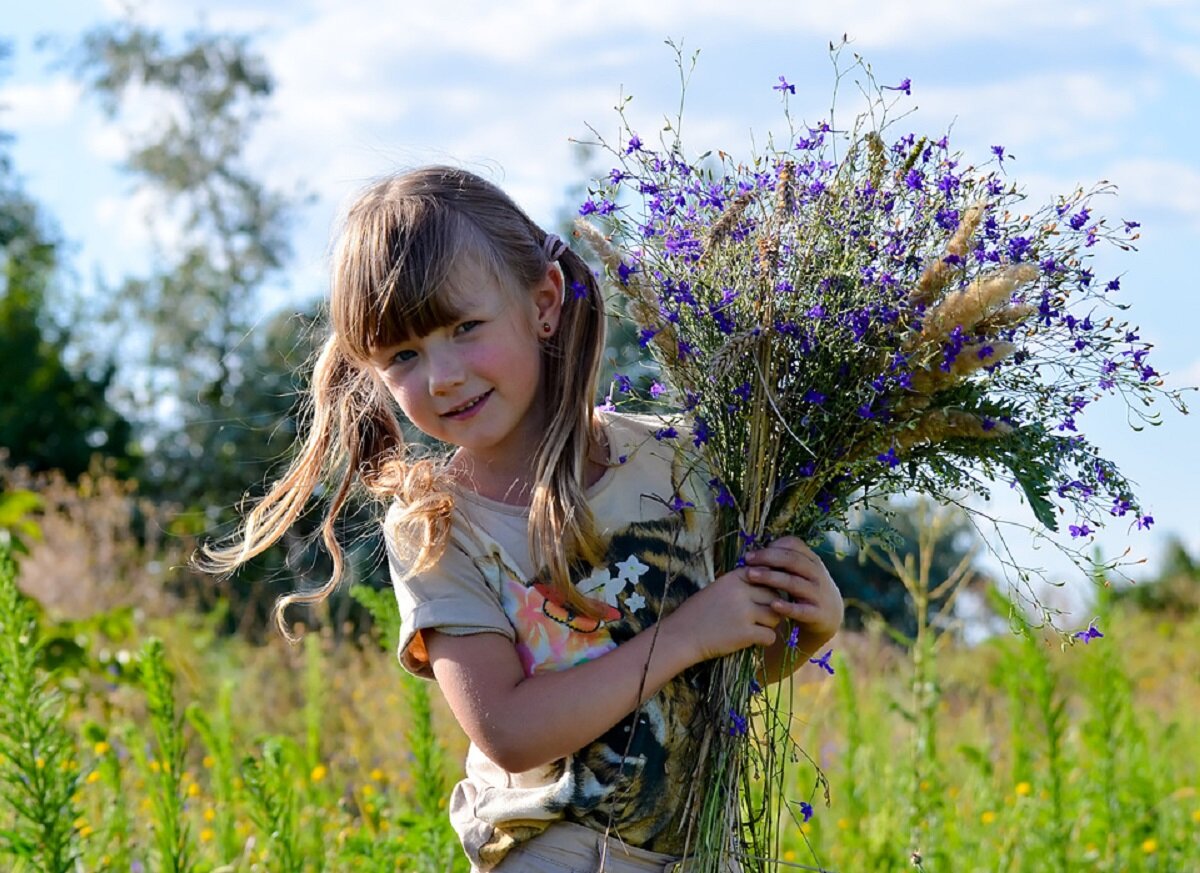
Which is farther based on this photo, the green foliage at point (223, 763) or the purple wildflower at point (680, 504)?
the green foliage at point (223, 763)

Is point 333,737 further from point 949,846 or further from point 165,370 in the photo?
point 165,370

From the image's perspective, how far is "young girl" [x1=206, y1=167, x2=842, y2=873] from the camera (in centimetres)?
230

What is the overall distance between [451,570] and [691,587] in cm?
41

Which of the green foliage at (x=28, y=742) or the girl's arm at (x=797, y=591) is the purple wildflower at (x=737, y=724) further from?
the green foliage at (x=28, y=742)

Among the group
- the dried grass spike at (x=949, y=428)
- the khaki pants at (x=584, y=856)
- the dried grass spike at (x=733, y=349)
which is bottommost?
the khaki pants at (x=584, y=856)

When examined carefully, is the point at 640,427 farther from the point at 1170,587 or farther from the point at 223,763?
the point at 1170,587

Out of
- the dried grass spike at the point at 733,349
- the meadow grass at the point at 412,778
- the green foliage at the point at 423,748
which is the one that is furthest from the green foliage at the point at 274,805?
the dried grass spike at the point at 733,349

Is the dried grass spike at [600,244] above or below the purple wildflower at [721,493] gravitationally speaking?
above

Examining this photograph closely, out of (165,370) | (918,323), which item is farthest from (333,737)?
(165,370)

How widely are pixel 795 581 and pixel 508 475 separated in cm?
57

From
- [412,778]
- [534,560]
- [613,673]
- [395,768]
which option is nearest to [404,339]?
[534,560]

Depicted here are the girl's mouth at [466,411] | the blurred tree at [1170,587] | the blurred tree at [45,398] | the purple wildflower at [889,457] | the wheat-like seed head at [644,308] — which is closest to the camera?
the purple wildflower at [889,457]

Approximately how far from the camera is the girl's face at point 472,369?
243cm

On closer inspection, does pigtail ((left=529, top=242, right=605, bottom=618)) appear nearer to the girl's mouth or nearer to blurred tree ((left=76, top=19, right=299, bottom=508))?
the girl's mouth
